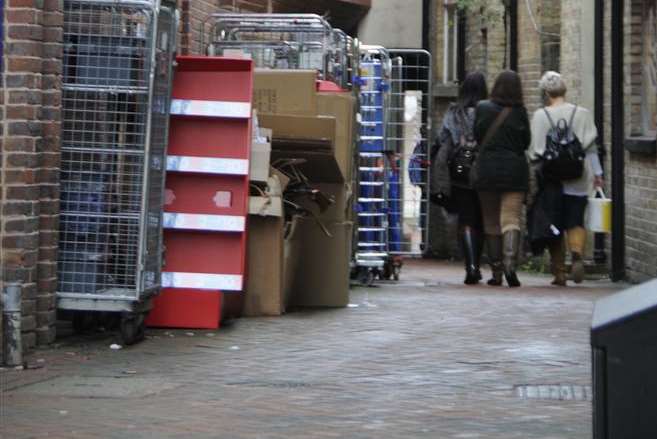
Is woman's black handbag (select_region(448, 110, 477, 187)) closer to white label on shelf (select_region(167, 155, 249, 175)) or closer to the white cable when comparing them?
white label on shelf (select_region(167, 155, 249, 175))

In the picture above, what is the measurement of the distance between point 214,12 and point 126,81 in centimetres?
523

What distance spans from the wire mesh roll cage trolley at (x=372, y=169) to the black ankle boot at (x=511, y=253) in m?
1.09

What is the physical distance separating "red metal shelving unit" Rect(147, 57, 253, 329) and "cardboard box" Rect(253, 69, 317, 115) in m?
1.29

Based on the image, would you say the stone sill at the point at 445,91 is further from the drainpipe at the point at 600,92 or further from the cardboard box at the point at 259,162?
the cardboard box at the point at 259,162

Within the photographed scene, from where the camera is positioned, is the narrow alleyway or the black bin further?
the narrow alleyway

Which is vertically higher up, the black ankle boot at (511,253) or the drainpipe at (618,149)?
the drainpipe at (618,149)

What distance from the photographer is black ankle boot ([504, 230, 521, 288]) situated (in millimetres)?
13953

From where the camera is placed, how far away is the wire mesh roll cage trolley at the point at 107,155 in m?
8.95

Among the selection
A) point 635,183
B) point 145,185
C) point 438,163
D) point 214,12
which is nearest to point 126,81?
point 145,185

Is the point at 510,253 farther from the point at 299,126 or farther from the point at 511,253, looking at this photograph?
the point at 299,126

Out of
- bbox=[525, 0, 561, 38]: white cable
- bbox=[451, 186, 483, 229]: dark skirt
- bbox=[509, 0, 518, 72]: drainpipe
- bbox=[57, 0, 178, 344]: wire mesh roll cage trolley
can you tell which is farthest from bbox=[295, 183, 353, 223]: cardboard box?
bbox=[509, 0, 518, 72]: drainpipe

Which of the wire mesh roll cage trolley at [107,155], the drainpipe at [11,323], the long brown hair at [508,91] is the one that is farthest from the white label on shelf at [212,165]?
the long brown hair at [508,91]

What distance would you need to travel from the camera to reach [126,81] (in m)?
8.94

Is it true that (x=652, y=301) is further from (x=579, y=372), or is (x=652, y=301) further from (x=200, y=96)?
(x=200, y=96)
